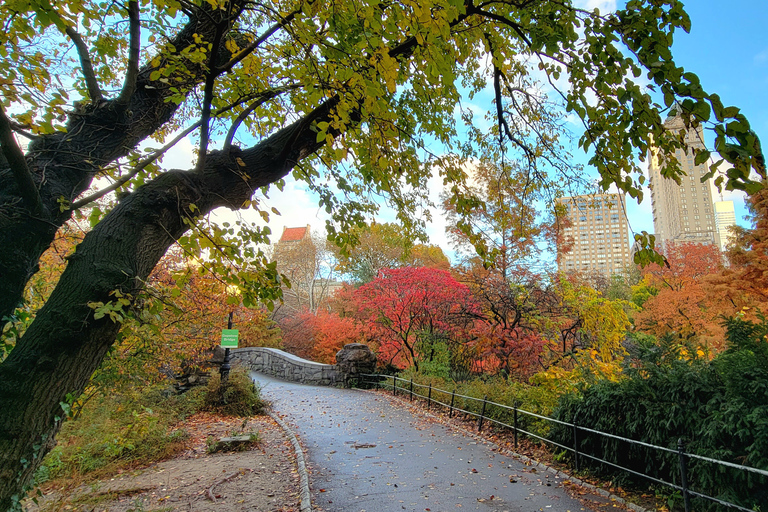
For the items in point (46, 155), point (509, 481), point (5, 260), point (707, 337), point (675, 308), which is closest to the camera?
point (5, 260)

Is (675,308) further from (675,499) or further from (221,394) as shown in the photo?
(221,394)

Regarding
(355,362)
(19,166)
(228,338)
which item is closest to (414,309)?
(355,362)

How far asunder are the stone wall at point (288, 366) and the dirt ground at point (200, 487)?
27.7 ft

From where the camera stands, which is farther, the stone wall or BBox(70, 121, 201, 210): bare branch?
the stone wall

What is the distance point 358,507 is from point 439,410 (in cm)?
610

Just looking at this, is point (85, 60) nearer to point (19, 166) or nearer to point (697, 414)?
point (19, 166)

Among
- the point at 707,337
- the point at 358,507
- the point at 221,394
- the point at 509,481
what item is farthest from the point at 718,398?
the point at 707,337

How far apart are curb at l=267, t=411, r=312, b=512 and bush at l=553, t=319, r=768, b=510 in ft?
12.6

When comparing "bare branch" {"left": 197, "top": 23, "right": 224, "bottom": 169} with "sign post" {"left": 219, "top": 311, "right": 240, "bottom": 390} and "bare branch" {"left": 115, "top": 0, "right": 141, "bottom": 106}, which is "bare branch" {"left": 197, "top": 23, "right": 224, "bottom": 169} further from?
"sign post" {"left": 219, "top": 311, "right": 240, "bottom": 390}

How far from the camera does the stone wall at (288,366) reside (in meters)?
16.5

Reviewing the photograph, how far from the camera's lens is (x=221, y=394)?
10.5 metres

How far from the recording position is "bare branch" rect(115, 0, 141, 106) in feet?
9.15

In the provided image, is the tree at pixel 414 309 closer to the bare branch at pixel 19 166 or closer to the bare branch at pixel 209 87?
the bare branch at pixel 209 87

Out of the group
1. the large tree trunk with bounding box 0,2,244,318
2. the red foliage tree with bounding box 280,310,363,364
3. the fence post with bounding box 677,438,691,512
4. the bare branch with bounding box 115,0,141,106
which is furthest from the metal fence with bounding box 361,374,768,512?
the bare branch with bounding box 115,0,141,106
